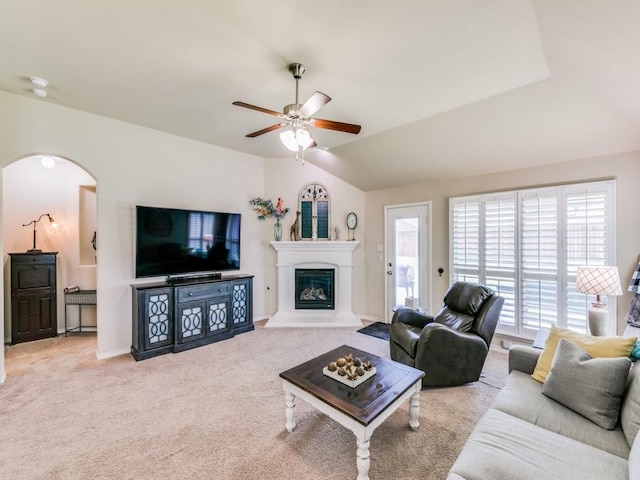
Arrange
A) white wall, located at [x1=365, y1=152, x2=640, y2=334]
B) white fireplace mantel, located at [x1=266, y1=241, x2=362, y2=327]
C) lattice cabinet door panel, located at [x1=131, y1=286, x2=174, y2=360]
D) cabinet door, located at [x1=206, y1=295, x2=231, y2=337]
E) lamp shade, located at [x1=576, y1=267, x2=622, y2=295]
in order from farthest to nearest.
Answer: white fireplace mantel, located at [x1=266, y1=241, x2=362, y2=327], cabinet door, located at [x1=206, y1=295, x2=231, y2=337], lattice cabinet door panel, located at [x1=131, y1=286, x2=174, y2=360], white wall, located at [x1=365, y1=152, x2=640, y2=334], lamp shade, located at [x1=576, y1=267, x2=622, y2=295]

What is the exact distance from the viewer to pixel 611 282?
2.43 m

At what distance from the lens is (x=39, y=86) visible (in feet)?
9.06

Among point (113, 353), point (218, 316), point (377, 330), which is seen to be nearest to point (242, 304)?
point (218, 316)

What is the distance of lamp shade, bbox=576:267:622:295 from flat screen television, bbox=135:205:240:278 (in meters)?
4.29

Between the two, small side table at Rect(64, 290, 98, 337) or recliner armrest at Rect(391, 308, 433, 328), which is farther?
small side table at Rect(64, 290, 98, 337)

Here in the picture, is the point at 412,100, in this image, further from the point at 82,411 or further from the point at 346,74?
the point at 82,411

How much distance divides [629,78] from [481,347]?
2424 millimetres

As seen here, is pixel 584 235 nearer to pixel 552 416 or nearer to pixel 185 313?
pixel 552 416

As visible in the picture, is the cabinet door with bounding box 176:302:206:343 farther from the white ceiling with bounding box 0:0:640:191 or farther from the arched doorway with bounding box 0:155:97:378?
the white ceiling with bounding box 0:0:640:191

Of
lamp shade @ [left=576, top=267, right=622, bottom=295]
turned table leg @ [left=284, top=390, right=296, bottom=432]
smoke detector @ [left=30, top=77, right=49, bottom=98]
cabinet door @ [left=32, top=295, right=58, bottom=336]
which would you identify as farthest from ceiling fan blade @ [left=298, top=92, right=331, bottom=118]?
cabinet door @ [left=32, top=295, right=58, bottom=336]

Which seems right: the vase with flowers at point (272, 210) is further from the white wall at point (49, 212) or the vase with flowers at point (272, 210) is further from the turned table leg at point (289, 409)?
the turned table leg at point (289, 409)

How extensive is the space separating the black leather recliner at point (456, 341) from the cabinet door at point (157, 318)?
2.83 meters

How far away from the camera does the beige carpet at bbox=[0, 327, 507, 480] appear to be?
1.82 metres

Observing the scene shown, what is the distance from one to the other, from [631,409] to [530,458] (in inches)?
27.3
